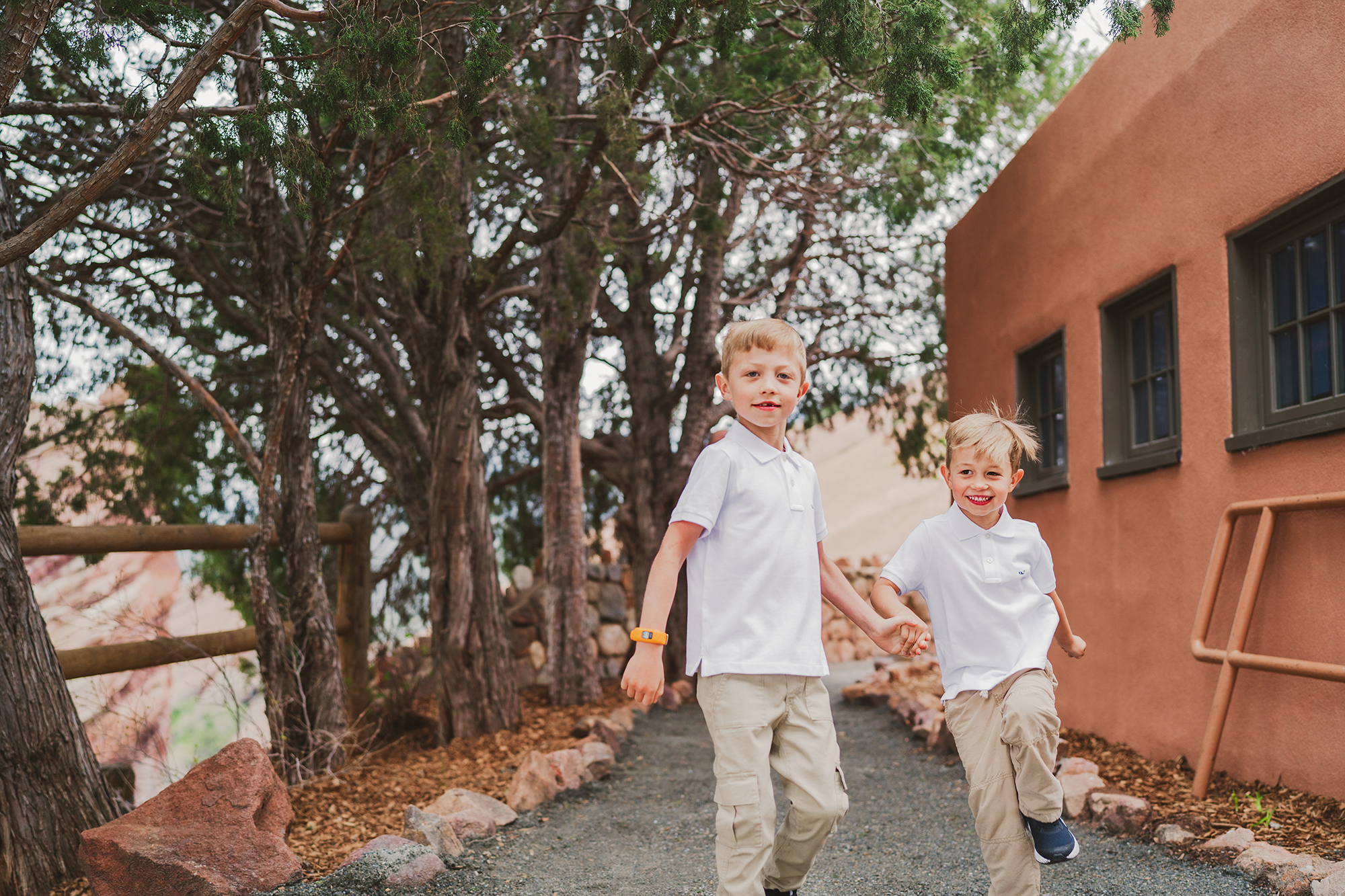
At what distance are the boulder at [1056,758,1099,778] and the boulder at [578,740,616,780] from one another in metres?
2.57

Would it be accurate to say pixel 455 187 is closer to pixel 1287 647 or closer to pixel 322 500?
pixel 1287 647

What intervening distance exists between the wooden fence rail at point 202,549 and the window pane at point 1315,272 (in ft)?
17.7

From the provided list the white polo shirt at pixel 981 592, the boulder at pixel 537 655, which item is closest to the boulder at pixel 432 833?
the white polo shirt at pixel 981 592

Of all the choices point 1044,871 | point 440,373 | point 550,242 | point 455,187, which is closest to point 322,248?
point 455,187

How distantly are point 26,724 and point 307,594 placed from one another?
72.2 inches

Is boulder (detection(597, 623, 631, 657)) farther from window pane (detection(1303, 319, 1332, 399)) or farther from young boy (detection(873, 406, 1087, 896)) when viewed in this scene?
young boy (detection(873, 406, 1087, 896))

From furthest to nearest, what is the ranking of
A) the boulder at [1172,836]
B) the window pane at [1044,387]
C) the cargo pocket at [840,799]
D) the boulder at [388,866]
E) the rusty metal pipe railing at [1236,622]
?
the window pane at [1044,387]
the rusty metal pipe railing at [1236,622]
the boulder at [1172,836]
the boulder at [388,866]
the cargo pocket at [840,799]

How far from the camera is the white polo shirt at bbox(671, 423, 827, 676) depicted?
2.62 meters

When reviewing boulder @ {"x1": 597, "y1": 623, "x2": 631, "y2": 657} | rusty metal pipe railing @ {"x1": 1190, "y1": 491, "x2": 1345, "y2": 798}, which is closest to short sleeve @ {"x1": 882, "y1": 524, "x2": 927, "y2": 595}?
rusty metal pipe railing @ {"x1": 1190, "y1": 491, "x2": 1345, "y2": 798}

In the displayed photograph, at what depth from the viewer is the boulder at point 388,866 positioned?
3.58 meters

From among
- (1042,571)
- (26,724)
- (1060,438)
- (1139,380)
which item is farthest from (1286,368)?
(26,724)

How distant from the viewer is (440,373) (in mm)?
7219

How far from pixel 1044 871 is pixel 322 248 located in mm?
4355

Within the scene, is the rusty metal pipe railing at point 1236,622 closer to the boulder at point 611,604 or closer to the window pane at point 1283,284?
the window pane at point 1283,284
